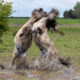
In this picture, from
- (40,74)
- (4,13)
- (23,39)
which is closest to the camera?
(40,74)

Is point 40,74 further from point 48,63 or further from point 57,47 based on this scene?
point 57,47

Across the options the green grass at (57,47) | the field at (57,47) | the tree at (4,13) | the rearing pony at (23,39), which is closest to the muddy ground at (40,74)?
the rearing pony at (23,39)

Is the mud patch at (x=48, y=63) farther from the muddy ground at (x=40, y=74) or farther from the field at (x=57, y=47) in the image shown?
the field at (x=57, y=47)

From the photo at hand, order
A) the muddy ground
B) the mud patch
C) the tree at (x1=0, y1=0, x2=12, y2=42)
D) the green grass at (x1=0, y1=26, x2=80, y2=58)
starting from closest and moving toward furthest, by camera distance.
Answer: the muddy ground, the mud patch, the green grass at (x1=0, y1=26, x2=80, y2=58), the tree at (x1=0, y1=0, x2=12, y2=42)

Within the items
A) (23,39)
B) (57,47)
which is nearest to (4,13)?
(57,47)

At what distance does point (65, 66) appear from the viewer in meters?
11.3

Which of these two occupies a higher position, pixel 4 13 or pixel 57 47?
pixel 4 13

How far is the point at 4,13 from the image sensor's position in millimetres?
17609

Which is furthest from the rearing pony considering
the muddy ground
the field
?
the field

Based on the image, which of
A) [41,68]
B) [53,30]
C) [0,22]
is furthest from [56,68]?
[0,22]

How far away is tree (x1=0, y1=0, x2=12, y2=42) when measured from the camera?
17.4m

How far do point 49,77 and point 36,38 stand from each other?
4.71 feet

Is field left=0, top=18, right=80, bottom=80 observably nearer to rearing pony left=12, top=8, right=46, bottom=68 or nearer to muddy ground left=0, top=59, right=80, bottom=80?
muddy ground left=0, top=59, right=80, bottom=80

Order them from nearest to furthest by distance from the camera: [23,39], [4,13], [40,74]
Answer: [40,74]
[23,39]
[4,13]
